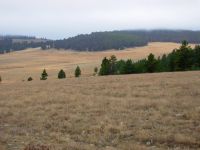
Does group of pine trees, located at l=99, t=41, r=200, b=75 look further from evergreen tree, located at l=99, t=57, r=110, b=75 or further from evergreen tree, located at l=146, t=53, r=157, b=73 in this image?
evergreen tree, located at l=99, t=57, r=110, b=75

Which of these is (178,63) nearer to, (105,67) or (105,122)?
(105,67)

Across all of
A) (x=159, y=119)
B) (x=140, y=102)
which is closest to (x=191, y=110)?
(x=159, y=119)

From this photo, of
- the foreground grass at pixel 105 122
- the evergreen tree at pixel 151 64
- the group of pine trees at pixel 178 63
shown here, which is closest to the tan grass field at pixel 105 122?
the foreground grass at pixel 105 122

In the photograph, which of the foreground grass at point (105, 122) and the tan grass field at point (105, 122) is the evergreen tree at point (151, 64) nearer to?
the foreground grass at point (105, 122)

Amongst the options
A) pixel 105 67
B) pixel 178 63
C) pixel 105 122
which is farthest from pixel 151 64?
pixel 105 122

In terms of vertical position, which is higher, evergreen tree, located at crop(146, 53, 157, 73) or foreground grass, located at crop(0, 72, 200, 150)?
foreground grass, located at crop(0, 72, 200, 150)

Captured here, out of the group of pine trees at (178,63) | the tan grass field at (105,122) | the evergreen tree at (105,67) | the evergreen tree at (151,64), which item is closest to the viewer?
the tan grass field at (105,122)

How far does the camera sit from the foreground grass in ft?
48.0

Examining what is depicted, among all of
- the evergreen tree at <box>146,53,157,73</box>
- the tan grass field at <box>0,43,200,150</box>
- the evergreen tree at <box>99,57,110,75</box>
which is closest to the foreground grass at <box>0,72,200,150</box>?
the tan grass field at <box>0,43,200,150</box>

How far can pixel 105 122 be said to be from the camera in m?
18.0

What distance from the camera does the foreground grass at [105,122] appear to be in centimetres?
1462

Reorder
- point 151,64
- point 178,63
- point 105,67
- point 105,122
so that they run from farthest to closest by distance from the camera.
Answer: point 105,67 < point 151,64 < point 178,63 < point 105,122

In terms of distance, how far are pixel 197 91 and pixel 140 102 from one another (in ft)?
17.0

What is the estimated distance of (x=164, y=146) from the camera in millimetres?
14141
